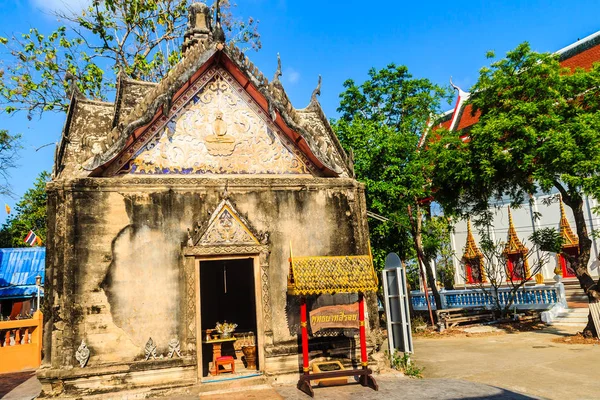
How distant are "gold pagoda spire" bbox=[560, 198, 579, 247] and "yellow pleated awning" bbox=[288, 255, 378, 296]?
841 inches

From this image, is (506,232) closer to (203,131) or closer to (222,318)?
(222,318)

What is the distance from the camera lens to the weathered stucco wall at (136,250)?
8008 millimetres

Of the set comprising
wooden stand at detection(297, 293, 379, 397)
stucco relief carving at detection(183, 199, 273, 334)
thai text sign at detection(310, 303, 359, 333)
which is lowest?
wooden stand at detection(297, 293, 379, 397)

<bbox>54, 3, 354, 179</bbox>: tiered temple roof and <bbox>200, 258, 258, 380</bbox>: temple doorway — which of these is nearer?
<bbox>54, 3, 354, 179</bbox>: tiered temple roof

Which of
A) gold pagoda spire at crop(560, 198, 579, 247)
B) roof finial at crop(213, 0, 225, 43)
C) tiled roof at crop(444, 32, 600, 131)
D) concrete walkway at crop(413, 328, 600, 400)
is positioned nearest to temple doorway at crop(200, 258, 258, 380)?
concrete walkway at crop(413, 328, 600, 400)

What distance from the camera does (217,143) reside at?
31.0ft

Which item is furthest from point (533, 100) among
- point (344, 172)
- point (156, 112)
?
point (156, 112)

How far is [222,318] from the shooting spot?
13.8 metres

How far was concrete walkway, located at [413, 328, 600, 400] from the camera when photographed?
8516mm

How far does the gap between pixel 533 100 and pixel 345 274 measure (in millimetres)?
→ 9816

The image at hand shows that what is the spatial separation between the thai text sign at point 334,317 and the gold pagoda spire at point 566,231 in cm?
2152

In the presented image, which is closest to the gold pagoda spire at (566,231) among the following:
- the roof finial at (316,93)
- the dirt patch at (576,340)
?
the dirt patch at (576,340)

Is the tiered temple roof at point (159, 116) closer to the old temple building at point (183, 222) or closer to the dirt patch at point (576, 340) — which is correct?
the old temple building at point (183, 222)

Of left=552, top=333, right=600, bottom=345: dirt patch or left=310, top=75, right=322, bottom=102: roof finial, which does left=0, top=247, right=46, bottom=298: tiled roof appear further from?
left=552, top=333, right=600, bottom=345: dirt patch
